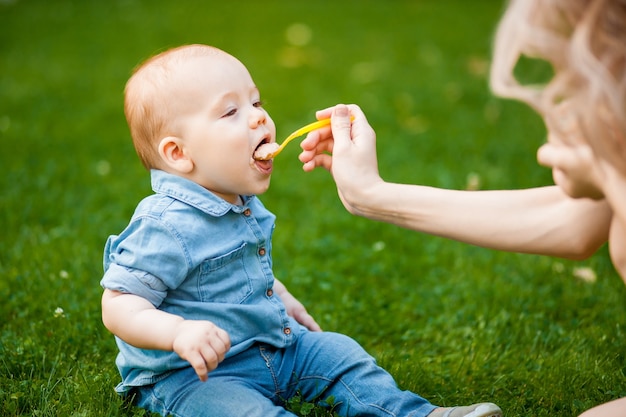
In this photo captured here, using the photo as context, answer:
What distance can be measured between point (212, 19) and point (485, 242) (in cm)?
614

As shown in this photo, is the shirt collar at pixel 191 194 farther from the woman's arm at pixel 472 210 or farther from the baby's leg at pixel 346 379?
the baby's leg at pixel 346 379

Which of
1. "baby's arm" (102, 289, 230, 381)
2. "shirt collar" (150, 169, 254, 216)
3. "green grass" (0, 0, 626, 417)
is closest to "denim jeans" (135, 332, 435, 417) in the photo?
"green grass" (0, 0, 626, 417)

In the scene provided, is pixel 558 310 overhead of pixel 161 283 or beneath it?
beneath

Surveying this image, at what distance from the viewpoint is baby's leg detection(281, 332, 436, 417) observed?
2.15m

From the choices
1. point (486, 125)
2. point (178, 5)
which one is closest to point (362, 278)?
point (486, 125)

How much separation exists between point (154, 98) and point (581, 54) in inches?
45.2

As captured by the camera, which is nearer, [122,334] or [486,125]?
[122,334]

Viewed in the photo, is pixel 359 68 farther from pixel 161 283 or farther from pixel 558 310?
pixel 161 283

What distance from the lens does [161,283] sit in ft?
6.64

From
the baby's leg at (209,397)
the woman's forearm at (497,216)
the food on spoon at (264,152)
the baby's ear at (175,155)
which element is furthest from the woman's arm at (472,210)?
the baby's leg at (209,397)

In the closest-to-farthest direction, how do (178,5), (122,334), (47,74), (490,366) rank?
(122,334), (490,366), (47,74), (178,5)

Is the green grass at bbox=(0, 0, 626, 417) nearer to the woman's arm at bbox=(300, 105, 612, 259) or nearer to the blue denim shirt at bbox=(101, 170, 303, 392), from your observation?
the blue denim shirt at bbox=(101, 170, 303, 392)

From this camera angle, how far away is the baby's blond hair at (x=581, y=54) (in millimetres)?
1543

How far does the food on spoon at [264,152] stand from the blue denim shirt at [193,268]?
16cm
